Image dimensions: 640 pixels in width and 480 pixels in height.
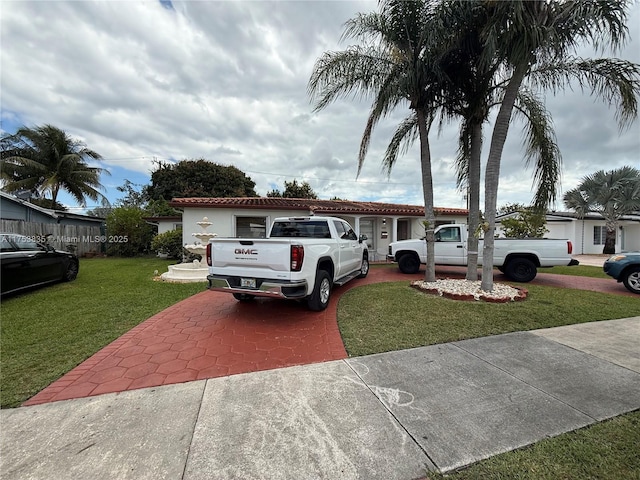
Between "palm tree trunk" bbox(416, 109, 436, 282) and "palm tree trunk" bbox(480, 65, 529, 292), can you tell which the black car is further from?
"palm tree trunk" bbox(480, 65, 529, 292)

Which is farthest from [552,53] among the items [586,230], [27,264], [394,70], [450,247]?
[586,230]

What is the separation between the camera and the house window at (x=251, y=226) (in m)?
13.1

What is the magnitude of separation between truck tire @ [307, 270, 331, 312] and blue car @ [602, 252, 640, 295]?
8.11 metres

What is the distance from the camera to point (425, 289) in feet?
22.4

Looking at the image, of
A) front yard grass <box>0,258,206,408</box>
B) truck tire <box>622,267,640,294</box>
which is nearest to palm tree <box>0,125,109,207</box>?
front yard grass <box>0,258,206,408</box>

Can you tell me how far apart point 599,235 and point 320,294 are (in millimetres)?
24163

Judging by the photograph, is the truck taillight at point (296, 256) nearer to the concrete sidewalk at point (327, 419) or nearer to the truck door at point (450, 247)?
the concrete sidewalk at point (327, 419)

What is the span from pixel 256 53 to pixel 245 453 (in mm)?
9483

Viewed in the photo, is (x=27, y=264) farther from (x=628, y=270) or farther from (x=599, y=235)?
(x=599, y=235)

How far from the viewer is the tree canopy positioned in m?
25.3

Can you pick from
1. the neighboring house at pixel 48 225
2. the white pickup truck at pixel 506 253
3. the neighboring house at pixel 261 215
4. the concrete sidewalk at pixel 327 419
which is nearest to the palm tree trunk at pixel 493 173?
the white pickup truck at pixel 506 253

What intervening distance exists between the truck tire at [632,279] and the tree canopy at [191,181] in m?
26.2

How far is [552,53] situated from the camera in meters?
Result: 5.60

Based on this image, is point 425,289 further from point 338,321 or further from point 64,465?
point 64,465
